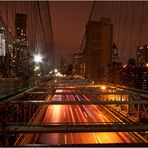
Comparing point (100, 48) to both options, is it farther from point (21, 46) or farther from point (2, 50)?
point (2, 50)

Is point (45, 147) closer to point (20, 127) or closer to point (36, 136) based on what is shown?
point (20, 127)

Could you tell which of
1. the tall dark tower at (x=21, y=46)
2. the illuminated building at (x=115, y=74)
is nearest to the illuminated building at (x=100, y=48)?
the illuminated building at (x=115, y=74)

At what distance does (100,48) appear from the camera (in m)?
71.8

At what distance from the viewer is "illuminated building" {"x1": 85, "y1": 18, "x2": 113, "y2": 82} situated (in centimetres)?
6133

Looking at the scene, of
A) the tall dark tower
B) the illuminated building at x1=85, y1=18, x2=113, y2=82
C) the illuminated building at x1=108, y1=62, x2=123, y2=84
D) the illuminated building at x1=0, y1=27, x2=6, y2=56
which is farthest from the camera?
the illuminated building at x1=85, y1=18, x2=113, y2=82

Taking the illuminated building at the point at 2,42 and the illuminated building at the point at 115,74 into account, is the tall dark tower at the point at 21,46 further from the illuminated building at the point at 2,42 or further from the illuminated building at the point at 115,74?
the illuminated building at the point at 115,74

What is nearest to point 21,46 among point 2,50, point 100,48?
point 2,50

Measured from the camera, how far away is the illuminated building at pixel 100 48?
201 feet

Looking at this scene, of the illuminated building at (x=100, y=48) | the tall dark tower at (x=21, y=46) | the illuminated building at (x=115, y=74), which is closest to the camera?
the tall dark tower at (x=21, y=46)

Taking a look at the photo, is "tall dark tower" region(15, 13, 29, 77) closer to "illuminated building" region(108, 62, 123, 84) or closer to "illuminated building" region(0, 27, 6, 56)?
"illuminated building" region(0, 27, 6, 56)

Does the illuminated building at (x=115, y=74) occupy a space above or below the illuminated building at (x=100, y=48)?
below

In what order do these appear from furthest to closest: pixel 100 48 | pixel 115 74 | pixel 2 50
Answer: pixel 100 48
pixel 115 74
pixel 2 50

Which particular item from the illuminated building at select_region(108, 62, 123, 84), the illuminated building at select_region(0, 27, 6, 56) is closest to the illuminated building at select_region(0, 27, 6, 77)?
the illuminated building at select_region(0, 27, 6, 56)

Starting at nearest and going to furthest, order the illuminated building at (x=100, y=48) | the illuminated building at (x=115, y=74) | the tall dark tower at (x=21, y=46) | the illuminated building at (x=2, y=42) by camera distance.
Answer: the illuminated building at (x=2, y=42) < the tall dark tower at (x=21, y=46) < the illuminated building at (x=115, y=74) < the illuminated building at (x=100, y=48)
